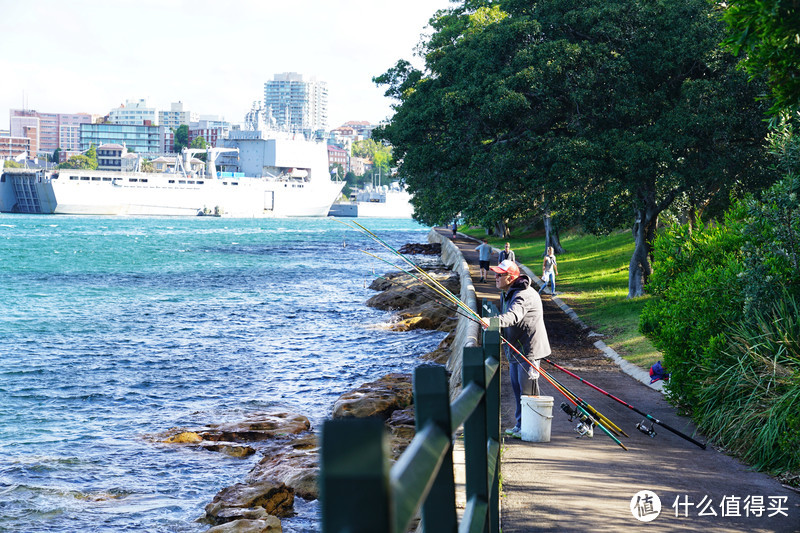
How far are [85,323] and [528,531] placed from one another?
2376 centimetres

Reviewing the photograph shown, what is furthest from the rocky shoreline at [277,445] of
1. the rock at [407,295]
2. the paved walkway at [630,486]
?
the rock at [407,295]

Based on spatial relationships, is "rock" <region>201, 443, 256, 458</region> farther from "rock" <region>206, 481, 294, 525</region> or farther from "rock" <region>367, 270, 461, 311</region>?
"rock" <region>367, 270, 461, 311</region>

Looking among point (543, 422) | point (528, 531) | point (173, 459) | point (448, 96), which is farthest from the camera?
point (448, 96)

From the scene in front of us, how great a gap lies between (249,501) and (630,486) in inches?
170

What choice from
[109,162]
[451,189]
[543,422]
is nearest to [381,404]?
[543,422]

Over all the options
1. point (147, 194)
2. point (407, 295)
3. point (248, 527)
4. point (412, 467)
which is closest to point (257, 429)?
point (248, 527)

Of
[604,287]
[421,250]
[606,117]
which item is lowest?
[421,250]

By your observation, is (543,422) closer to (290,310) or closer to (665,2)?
(665,2)

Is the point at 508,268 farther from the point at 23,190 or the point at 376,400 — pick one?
the point at 23,190

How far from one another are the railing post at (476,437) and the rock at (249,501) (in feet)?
19.6

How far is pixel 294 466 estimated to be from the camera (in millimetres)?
10625

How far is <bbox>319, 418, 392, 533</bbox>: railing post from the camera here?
1.18m

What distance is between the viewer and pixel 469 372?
321cm

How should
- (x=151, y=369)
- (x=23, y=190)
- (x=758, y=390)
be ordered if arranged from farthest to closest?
(x=23, y=190)
(x=151, y=369)
(x=758, y=390)
